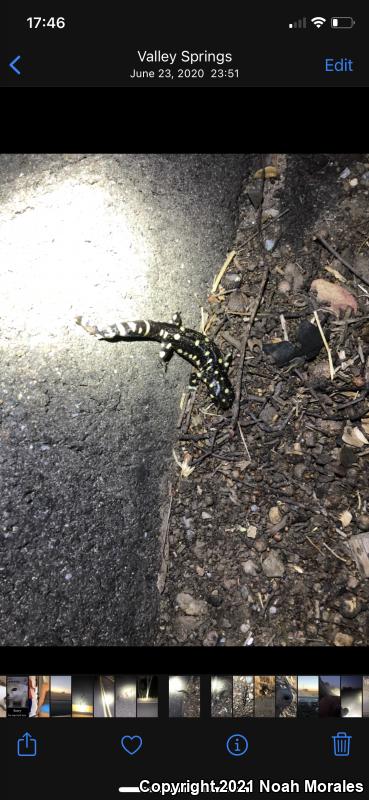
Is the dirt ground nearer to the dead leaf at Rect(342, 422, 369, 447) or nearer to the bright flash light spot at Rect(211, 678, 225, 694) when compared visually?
the dead leaf at Rect(342, 422, 369, 447)

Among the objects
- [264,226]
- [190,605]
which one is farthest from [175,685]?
[264,226]

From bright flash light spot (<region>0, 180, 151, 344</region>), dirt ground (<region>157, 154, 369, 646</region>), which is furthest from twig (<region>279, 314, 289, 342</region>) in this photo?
bright flash light spot (<region>0, 180, 151, 344</region>)

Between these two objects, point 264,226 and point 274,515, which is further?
point 264,226

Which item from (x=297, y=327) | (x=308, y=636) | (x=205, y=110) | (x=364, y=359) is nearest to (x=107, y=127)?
(x=205, y=110)
